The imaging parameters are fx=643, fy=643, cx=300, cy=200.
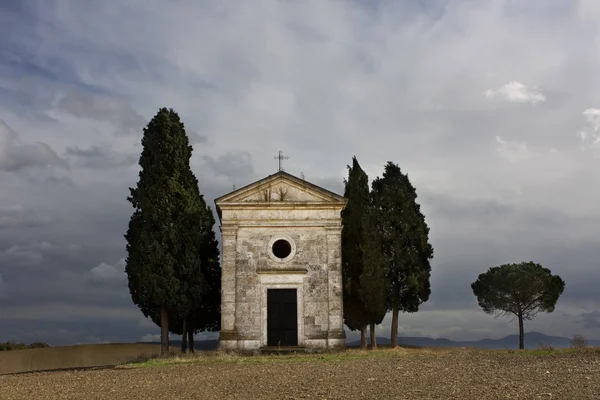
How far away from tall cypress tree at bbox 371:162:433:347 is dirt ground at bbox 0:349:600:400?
913 centimetres

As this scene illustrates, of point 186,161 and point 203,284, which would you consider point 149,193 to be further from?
point 203,284

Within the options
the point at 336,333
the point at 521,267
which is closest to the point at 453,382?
the point at 336,333

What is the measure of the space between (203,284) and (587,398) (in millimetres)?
19422

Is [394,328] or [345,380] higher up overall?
[345,380]

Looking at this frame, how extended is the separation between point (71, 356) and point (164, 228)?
9674 mm

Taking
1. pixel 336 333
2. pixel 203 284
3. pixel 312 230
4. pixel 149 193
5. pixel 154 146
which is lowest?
pixel 336 333

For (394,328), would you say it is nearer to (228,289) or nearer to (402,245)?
(402,245)

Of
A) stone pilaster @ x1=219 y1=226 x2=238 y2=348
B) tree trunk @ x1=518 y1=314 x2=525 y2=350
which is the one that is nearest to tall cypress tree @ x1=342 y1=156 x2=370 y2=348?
stone pilaster @ x1=219 y1=226 x2=238 y2=348

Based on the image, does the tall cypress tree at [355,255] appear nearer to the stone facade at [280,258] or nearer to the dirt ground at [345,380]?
the stone facade at [280,258]

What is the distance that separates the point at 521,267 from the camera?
3822 centimetres

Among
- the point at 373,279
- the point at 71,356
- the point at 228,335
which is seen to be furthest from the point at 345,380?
the point at 71,356

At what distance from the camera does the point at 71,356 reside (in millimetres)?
32719

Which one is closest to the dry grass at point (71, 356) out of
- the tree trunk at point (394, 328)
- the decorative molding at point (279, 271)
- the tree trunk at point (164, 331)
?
the tree trunk at point (164, 331)

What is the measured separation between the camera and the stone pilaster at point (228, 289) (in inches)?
1057
